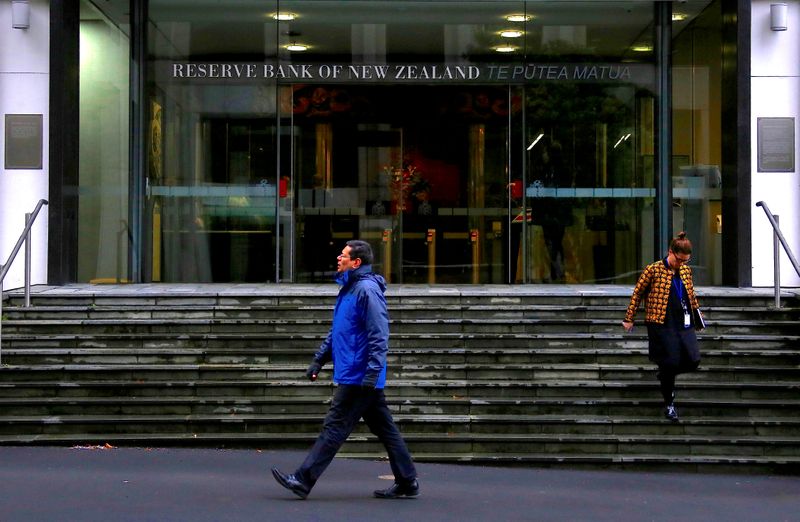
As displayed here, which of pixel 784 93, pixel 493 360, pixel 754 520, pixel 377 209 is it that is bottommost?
pixel 754 520

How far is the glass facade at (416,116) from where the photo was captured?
1647 cm

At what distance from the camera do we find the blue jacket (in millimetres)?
7527

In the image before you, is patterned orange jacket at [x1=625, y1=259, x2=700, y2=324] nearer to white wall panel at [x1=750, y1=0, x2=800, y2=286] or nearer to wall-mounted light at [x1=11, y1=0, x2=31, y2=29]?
white wall panel at [x1=750, y1=0, x2=800, y2=286]

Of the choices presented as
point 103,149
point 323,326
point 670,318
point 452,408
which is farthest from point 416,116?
point 670,318

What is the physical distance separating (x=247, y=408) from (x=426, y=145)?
732 cm

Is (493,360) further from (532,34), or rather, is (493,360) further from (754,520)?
(532,34)

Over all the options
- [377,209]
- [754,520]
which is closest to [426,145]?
[377,209]

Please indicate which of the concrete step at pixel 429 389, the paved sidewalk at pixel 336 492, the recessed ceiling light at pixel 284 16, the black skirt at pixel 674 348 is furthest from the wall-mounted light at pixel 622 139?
the paved sidewalk at pixel 336 492

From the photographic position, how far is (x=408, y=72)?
1669cm

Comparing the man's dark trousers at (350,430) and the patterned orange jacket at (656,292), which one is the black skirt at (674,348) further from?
the man's dark trousers at (350,430)

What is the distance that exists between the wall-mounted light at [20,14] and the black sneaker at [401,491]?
9380 mm

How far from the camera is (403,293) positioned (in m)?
12.7

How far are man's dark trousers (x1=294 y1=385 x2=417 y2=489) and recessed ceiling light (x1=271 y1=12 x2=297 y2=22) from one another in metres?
9.88

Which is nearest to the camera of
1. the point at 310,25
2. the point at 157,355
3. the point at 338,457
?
the point at 338,457
